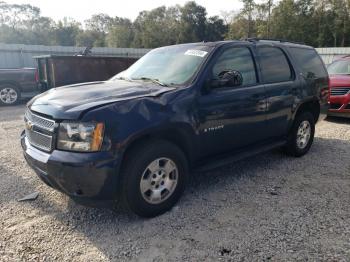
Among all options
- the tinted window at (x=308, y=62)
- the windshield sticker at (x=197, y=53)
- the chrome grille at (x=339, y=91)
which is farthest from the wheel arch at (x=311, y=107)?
the chrome grille at (x=339, y=91)

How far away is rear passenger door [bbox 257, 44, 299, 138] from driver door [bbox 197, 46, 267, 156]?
17 centimetres

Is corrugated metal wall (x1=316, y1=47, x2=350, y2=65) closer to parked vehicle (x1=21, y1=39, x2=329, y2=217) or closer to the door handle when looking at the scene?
parked vehicle (x1=21, y1=39, x2=329, y2=217)

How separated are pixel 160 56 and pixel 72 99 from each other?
64.0 inches

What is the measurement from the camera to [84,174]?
2975 millimetres

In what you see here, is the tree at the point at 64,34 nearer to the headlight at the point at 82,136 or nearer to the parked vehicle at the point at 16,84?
the parked vehicle at the point at 16,84

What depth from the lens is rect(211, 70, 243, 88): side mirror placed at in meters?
3.81

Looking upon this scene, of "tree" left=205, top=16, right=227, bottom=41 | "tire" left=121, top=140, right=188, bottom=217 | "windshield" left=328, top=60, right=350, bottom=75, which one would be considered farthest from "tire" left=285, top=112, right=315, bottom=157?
"tree" left=205, top=16, right=227, bottom=41

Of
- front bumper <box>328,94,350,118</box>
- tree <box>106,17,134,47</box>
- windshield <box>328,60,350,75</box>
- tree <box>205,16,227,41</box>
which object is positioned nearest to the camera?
front bumper <box>328,94,350,118</box>

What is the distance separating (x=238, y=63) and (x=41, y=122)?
251 centimetres

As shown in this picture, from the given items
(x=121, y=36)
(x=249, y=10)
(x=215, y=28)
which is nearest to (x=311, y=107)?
(x=249, y=10)

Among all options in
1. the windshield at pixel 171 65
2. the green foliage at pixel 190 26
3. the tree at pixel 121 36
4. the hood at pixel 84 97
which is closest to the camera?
the hood at pixel 84 97

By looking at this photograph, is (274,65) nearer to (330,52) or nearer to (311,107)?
(311,107)

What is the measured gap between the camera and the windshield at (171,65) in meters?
3.92

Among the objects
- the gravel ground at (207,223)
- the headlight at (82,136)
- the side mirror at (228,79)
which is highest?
the side mirror at (228,79)
